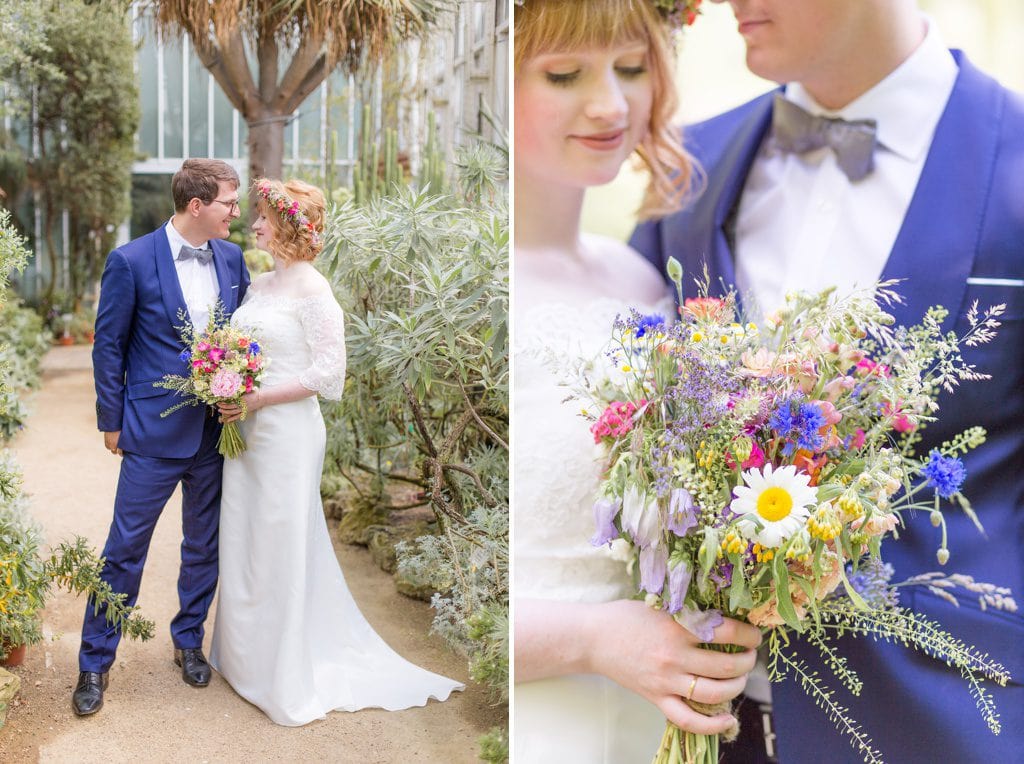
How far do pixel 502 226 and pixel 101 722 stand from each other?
1.47 meters

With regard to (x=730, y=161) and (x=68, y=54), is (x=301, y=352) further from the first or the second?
(x=730, y=161)

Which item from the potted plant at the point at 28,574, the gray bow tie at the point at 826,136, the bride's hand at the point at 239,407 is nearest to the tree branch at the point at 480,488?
the bride's hand at the point at 239,407

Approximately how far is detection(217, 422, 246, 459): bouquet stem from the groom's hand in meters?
0.26

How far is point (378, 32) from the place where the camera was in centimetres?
224

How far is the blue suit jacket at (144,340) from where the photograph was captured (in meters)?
2.16

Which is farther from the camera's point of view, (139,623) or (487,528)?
(487,528)

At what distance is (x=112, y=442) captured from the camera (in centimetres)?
217

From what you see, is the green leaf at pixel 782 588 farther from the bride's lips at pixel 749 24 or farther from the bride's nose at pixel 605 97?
the bride's lips at pixel 749 24

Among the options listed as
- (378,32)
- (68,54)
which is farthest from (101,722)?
(378,32)

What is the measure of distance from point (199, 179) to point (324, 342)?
495 mm

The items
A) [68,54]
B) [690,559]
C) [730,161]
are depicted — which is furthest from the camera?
[730,161]

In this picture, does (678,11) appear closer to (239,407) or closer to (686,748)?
(239,407)

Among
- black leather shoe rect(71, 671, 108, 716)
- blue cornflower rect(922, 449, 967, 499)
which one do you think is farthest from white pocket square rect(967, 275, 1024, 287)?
black leather shoe rect(71, 671, 108, 716)

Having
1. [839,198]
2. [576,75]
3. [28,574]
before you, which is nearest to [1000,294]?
[839,198]
